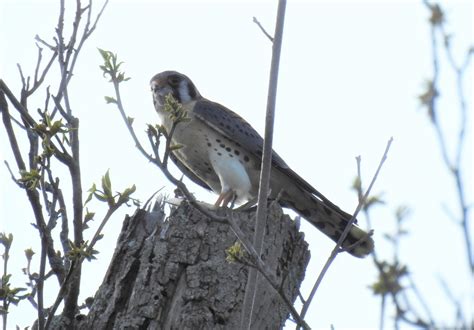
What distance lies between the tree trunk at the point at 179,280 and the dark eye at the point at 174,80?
3.10m

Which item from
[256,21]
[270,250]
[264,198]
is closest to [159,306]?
[270,250]

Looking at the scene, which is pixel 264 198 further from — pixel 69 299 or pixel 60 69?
pixel 60 69

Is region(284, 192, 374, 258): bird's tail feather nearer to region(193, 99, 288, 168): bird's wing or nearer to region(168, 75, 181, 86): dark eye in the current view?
region(193, 99, 288, 168): bird's wing

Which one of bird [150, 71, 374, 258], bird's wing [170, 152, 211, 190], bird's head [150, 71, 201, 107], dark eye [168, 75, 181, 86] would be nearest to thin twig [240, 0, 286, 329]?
bird [150, 71, 374, 258]

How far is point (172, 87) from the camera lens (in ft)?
26.2

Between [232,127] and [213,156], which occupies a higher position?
[232,127]

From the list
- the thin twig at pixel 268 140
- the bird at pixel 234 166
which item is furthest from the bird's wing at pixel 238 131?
the thin twig at pixel 268 140

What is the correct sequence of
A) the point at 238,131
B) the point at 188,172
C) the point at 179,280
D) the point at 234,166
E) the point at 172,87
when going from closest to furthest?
the point at 179,280 → the point at 234,166 → the point at 238,131 → the point at 188,172 → the point at 172,87

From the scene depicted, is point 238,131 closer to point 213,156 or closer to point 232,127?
point 232,127

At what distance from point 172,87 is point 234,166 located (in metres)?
1.09

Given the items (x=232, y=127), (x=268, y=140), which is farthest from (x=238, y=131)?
(x=268, y=140)

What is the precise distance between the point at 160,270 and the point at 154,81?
3.52 metres

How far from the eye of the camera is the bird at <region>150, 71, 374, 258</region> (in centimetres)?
716

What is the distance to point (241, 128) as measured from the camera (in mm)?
7578
